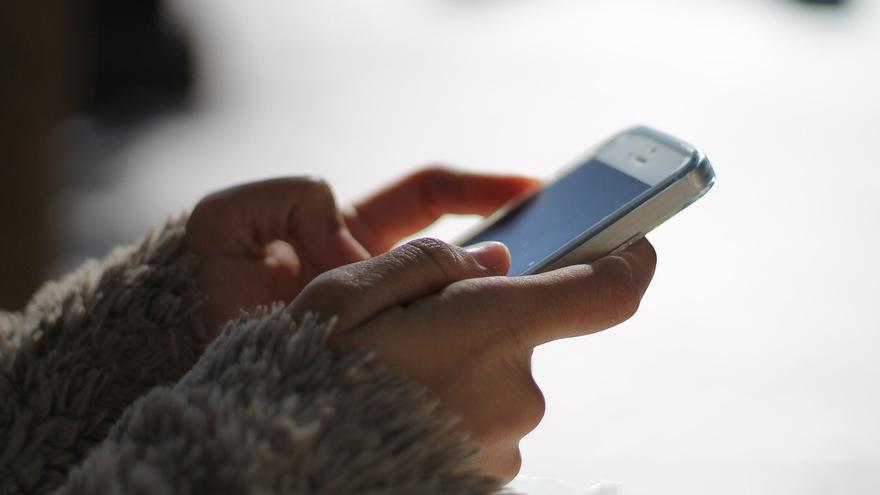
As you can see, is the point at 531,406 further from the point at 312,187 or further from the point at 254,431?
the point at 312,187

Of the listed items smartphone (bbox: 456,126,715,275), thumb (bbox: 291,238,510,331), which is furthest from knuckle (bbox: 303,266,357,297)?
smartphone (bbox: 456,126,715,275)

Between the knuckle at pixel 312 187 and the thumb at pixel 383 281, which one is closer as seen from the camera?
the thumb at pixel 383 281

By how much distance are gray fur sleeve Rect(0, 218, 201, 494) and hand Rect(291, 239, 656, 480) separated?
167 mm

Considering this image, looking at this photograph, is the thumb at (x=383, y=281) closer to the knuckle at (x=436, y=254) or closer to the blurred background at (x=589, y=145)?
the knuckle at (x=436, y=254)

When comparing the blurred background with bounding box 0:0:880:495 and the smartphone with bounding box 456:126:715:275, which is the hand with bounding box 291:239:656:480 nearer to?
the smartphone with bounding box 456:126:715:275

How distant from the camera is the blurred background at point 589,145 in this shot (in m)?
0.61

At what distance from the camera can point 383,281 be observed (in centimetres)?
39

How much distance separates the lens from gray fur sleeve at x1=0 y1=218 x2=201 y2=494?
0.45 meters

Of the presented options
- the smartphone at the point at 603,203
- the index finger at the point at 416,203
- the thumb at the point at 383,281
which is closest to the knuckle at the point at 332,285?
the thumb at the point at 383,281


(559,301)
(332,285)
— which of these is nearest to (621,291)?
(559,301)

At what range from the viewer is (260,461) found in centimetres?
31

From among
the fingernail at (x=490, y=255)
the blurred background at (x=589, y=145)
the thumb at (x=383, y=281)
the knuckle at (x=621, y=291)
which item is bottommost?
the blurred background at (x=589, y=145)

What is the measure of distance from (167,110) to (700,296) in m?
0.94

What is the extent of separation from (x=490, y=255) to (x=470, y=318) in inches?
2.5
